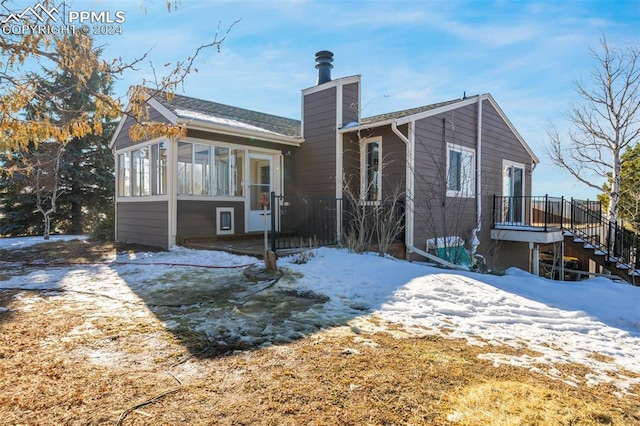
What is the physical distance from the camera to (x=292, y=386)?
2.11 meters

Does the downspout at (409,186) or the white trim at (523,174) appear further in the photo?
the white trim at (523,174)

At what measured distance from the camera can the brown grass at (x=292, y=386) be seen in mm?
1793

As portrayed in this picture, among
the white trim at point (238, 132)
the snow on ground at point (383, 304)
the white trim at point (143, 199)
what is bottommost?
the snow on ground at point (383, 304)

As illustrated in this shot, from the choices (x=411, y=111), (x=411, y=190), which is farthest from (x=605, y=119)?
(x=411, y=190)

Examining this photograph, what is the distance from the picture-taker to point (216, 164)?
28.0 feet

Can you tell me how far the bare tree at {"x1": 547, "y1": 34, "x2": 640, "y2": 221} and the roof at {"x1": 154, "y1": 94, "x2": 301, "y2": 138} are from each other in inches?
382

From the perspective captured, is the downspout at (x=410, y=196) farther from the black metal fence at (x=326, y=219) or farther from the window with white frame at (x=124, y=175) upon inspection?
the window with white frame at (x=124, y=175)

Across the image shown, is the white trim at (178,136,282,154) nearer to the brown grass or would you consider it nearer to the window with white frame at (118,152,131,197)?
the window with white frame at (118,152,131,197)

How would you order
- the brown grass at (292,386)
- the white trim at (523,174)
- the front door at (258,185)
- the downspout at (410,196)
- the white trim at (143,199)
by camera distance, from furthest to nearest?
the white trim at (523,174) → the front door at (258,185) → the white trim at (143,199) → the downspout at (410,196) → the brown grass at (292,386)

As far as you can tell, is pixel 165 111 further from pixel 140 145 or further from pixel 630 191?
pixel 630 191

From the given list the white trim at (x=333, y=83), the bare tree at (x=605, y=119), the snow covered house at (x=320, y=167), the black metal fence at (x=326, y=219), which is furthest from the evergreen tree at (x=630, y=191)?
the white trim at (x=333, y=83)

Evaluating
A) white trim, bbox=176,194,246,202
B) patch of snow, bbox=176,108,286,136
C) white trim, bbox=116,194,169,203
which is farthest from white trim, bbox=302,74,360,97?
white trim, bbox=116,194,169,203

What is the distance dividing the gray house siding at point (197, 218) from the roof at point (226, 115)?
1815mm

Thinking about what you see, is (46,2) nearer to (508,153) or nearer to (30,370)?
(30,370)
